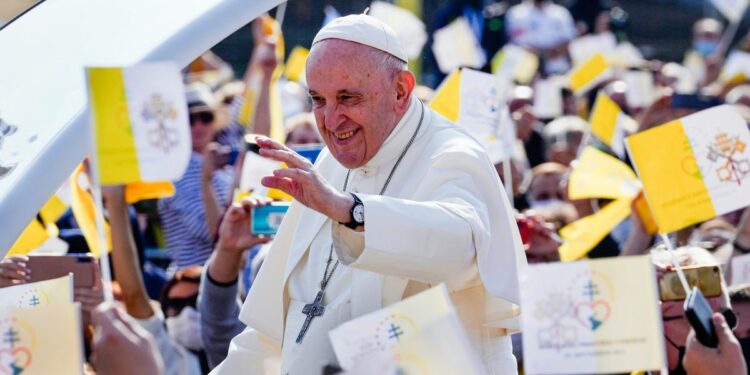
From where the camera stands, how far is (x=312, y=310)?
3.94m

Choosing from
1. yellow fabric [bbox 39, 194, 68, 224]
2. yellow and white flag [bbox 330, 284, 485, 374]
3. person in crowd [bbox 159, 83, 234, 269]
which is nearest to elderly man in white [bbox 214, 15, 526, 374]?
yellow and white flag [bbox 330, 284, 485, 374]

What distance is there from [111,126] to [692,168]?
1864 millimetres

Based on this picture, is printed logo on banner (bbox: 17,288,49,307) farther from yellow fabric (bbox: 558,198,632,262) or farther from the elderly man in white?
yellow fabric (bbox: 558,198,632,262)

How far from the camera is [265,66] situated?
8258 mm

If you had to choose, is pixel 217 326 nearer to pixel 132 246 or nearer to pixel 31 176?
pixel 132 246

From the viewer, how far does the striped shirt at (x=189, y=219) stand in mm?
7141

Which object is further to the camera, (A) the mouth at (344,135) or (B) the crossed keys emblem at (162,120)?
(A) the mouth at (344,135)

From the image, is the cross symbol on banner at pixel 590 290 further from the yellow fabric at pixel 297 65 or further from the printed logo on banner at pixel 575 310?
the yellow fabric at pixel 297 65

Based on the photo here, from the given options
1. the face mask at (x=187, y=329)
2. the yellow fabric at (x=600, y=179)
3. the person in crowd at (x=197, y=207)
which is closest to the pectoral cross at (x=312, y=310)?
the face mask at (x=187, y=329)

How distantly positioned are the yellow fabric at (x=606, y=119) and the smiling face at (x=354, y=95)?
13.3 ft

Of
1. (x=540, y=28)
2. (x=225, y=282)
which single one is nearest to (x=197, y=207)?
(x=225, y=282)

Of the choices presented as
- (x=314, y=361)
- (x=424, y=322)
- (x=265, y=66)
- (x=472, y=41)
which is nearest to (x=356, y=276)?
(x=314, y=361)

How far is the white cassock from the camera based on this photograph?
11.3ft

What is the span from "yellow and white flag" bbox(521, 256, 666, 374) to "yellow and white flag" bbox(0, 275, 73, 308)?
1.17 meters
